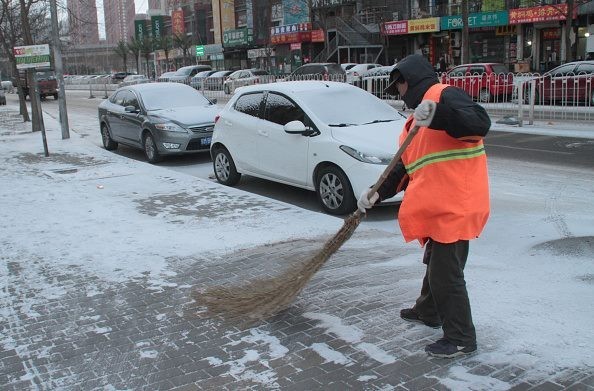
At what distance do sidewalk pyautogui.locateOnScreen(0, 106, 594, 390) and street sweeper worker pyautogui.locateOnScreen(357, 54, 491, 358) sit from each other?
340mm

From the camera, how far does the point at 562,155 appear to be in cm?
1095

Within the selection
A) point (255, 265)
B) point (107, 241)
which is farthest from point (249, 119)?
point (255, 265)

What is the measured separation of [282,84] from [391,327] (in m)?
5.29

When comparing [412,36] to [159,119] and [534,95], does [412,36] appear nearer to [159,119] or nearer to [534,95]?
[534,95]

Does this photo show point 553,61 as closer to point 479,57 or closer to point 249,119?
point 479,57

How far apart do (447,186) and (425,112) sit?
0.45 meters

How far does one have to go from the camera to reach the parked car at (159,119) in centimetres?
1188

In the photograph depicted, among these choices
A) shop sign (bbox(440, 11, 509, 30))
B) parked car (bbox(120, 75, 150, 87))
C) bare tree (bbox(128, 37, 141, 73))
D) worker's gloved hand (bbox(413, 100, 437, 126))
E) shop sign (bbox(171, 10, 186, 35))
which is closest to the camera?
worker's gloved hand (bbox(413, 100, 437, 126))

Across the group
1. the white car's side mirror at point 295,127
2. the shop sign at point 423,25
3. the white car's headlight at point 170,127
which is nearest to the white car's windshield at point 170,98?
the white car's headlight at point 170,127

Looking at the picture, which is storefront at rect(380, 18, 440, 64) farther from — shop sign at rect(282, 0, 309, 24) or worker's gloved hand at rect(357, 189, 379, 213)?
worker's gloved hand at rect(357, 189, 379, 213)

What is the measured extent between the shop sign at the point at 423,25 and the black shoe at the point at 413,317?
35943 mm

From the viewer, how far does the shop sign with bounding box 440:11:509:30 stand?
3409 cm

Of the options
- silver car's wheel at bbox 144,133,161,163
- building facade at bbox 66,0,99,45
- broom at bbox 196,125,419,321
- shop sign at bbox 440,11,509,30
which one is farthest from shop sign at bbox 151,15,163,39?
broom at bbox 196,125,419,321

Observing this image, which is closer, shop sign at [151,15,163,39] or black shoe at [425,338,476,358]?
black shoe at [425,338,476,358]
